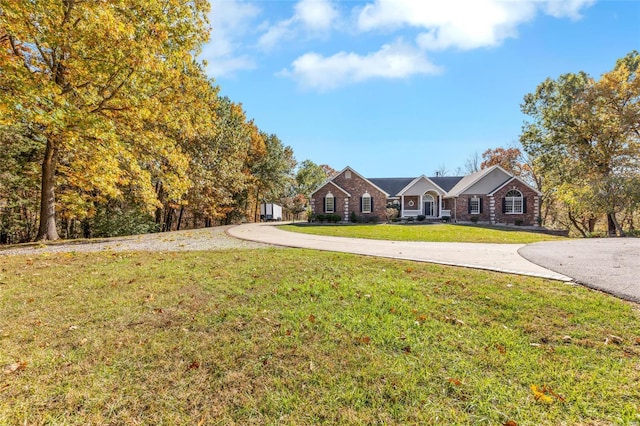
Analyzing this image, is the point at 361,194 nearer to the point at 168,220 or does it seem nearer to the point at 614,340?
the point at 168,220

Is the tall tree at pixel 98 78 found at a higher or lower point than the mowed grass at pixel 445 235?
higher

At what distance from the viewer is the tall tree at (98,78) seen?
8.47 m

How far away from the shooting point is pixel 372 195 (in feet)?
96.1

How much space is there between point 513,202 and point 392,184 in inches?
455

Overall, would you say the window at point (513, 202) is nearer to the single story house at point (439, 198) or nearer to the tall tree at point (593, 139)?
the single story house at point (439, 198)

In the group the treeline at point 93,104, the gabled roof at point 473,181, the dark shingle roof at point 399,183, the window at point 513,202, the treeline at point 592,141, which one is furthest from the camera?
the dark shingle roof at point 399,183

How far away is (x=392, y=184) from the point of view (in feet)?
109

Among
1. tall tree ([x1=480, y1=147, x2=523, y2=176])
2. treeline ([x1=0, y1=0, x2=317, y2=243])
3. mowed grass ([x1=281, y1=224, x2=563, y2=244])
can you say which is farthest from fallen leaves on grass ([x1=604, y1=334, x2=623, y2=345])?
tall tree ([x1=480, y1=147, x2=523, y2=176])

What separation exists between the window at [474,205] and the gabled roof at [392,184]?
6634 mm

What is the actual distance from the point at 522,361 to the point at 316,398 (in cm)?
208

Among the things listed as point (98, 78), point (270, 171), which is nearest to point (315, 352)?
point (98, 78)

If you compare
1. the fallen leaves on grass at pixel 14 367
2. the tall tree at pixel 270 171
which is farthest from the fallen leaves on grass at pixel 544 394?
the tall tree at pixel 270 171

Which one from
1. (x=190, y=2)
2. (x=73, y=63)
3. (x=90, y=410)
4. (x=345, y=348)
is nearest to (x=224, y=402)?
(x=90, y=410)

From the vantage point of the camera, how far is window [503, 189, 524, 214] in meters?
27.1
